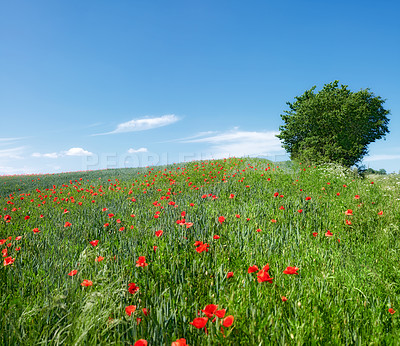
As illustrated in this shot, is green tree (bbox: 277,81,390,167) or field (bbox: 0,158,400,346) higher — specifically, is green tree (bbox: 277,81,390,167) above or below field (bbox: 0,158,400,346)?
above

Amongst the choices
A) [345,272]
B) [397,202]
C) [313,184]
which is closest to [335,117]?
[313,184]

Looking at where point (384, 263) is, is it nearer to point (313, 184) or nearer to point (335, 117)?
point (313, 184)

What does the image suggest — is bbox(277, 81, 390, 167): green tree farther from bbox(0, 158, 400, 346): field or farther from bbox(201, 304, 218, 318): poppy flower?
bbox(201, 304, 218, 318): poppy flower

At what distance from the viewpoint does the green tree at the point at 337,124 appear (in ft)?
81.3

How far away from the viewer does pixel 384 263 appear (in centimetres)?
355

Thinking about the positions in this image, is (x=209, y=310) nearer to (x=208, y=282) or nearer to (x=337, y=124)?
(x=208, y=282)

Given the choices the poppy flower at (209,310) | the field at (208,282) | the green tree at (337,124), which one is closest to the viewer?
the poppy flower at (209,310)

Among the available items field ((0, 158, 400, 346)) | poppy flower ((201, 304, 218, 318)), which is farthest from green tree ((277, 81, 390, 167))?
poppy flower ((201, 304, 218, 318))

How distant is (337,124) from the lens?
25297 mm

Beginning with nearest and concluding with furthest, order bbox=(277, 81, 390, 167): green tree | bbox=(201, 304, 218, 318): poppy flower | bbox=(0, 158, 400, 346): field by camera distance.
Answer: bbox=(201, 304, 218, 318): poppy flower, bbox=(0, 158, 400, 346): field, bbox=(277, 81, 390, 167): green tree

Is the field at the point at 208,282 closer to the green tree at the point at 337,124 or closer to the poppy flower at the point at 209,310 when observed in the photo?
the poppy flower at the point at 209,310

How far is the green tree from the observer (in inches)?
975

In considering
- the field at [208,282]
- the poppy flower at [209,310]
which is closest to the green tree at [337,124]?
the field at [208,282]

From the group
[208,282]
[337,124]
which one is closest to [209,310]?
[208,282]
